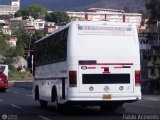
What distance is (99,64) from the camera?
2223 centimetres

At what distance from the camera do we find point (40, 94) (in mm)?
27453

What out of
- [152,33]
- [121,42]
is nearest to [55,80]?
[121,42]

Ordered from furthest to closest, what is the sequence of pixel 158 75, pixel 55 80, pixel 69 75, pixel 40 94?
pixel 158 75 < pixel 40 94 < pixel 55 80 < pixel 69 75

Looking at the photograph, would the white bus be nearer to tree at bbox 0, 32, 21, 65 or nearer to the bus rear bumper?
the bus rear bumper

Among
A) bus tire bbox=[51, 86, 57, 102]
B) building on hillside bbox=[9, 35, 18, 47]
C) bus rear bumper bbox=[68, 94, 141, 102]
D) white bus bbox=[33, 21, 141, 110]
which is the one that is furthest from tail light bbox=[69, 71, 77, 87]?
building on hillside bbox=[9, 35, 18, 47]

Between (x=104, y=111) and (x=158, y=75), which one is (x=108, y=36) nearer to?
(x=104, y=111)

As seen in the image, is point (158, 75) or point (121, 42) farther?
point (158, 75)

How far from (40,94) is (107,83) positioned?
19.6 ft

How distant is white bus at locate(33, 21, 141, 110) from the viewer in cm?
2202

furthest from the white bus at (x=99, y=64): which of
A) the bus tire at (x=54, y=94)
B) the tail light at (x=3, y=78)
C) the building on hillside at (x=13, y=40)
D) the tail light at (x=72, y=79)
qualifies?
the building on hillside at (x=13, y=40)

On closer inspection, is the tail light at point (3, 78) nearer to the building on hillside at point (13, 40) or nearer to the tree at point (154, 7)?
the tree at point (154, 7)

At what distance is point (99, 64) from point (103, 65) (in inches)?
5.9

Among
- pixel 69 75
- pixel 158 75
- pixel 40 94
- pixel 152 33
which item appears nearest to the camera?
pixel 69 75

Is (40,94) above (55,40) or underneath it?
underneath
